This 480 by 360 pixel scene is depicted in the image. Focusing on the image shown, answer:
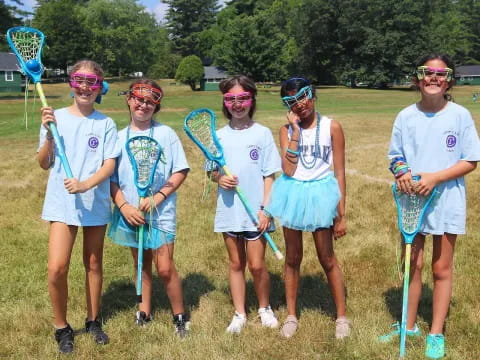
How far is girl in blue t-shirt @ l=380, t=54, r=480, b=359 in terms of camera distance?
3.50 metres

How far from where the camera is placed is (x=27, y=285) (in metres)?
5.26

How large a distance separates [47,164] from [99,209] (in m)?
0.52

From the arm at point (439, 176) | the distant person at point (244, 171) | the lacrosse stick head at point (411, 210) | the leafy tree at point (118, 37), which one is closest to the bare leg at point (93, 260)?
the distant person at point (244, 171)

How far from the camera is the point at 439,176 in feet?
11.4

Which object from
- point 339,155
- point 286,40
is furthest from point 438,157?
point 286,40

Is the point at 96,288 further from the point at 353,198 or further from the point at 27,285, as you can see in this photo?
the point at 353,198

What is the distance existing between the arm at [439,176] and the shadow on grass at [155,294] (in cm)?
247

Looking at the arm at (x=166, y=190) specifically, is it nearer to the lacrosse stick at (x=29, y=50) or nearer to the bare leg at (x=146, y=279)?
the bare leg at (x=146, y=279)

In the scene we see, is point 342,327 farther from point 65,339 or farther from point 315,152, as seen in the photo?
point 65,339

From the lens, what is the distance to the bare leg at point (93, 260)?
3.90m

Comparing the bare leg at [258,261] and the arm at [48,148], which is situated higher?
the arm at [48,148]

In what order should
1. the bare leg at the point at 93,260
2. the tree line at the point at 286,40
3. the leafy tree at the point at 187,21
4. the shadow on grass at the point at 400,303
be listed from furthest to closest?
the leafy tree at the point at 187,21 → the tree line at the point at 286,40 → the shadow on grass at the point at 400,303 → the bare leg at the point at 93,260

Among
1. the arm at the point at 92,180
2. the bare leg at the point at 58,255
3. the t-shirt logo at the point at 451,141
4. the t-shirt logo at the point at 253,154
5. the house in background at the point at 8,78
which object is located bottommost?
the bare leg at the point at 58,255

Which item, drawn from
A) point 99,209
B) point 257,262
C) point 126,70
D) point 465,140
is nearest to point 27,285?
point 99,209
